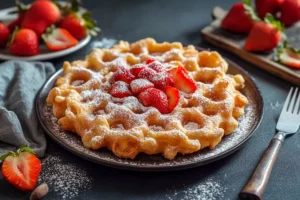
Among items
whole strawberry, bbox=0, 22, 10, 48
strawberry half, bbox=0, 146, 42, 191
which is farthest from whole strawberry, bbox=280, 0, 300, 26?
strawberry half, bbox=0, 146, 42, 191

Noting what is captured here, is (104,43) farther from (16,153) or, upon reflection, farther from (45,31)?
(16,153)

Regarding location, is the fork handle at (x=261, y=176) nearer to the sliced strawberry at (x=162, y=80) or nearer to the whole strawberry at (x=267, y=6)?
the sliced strawberry at (x=162, y=80)

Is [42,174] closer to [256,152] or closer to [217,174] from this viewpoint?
[217,174]

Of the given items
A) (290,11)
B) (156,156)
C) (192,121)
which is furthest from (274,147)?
(290,11)

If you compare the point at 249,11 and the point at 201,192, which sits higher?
the point at 249,11

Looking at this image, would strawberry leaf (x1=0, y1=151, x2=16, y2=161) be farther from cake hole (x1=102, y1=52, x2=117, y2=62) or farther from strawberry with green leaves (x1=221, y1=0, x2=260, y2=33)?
strawberry with green leaves (x1=221, y1=0, x2=260, y2=33)

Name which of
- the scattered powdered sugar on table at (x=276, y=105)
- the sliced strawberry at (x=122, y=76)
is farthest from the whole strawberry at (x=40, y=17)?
the scattered powdered sugar on table at (x=276, y=105)
